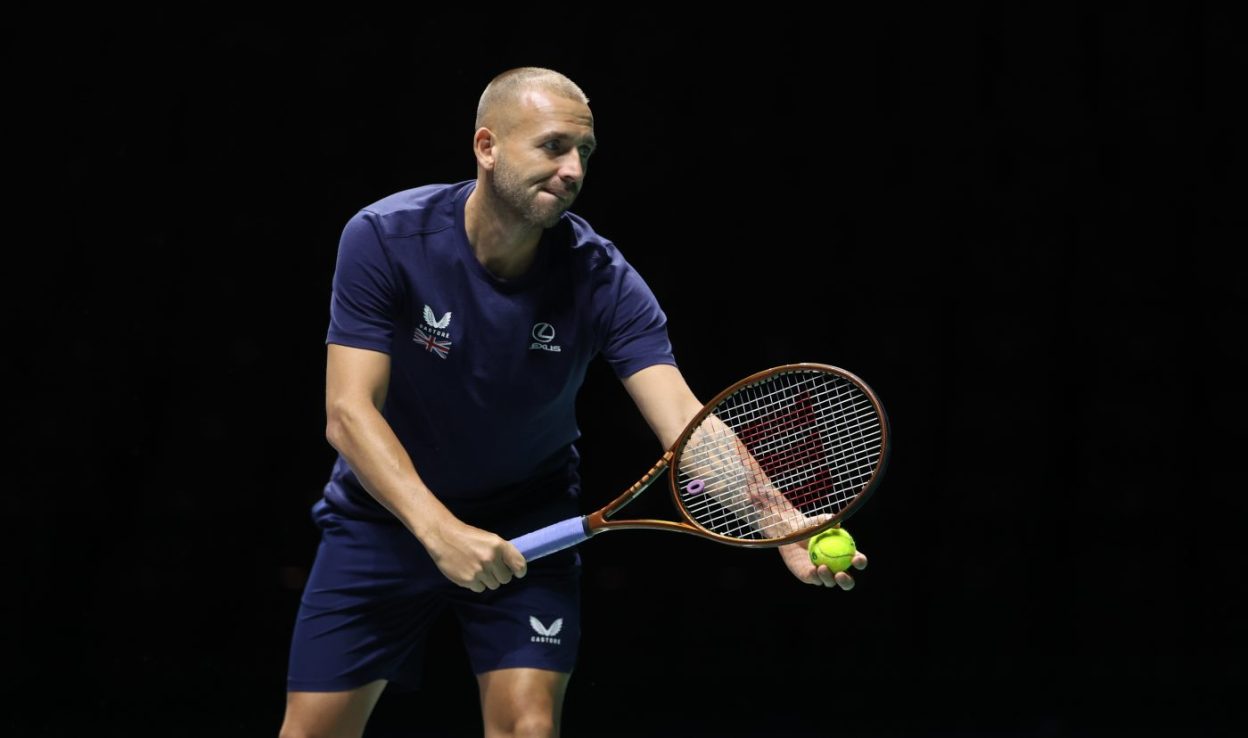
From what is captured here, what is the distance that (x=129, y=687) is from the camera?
4.51m

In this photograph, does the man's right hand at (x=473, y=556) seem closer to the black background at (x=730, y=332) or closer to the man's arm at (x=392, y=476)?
the man's arm at (x=392, y=476)

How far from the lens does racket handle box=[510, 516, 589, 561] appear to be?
2.54 metres

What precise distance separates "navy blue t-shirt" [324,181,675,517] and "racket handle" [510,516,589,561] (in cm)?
34

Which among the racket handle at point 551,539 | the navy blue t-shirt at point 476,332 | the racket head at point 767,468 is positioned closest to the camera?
the racket handle at point 551,539

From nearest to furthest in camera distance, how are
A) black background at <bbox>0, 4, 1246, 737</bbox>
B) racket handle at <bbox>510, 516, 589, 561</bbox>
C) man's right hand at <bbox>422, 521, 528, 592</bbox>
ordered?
man's right hand at <bbox>422, 521, 528, 592</bbox>, racket handle at <bbox>510, 516, 589, 561</bbox>, black background at <bbox>0, 4, 1246, 737</bbox>

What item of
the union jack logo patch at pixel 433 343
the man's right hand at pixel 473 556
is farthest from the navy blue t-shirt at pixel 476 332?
the man's right hand at pixel 473 556

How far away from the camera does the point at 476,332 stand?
9.14 ft

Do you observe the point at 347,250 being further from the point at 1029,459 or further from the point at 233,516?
the point at 1029,459

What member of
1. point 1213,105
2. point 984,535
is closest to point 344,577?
point 984,535

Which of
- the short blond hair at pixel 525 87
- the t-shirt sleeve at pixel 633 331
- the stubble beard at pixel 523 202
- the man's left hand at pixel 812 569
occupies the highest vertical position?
the short blond hair at pixel 525 87

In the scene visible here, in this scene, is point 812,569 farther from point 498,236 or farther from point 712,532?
point 498,236

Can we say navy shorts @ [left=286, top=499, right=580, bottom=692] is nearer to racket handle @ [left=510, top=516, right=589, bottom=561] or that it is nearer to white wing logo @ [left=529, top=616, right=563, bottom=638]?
white wing logo @ [left=529, top=616, right=563, bottom=638]

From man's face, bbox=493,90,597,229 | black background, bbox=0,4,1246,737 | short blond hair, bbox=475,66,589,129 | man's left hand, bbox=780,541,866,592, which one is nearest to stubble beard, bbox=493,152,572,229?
man's face, bbox=493,90,597,229

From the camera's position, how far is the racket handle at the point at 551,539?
2.54 metres
